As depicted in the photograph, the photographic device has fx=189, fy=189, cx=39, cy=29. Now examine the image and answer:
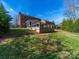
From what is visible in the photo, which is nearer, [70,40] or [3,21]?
[70,40]

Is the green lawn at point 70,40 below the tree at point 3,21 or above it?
below

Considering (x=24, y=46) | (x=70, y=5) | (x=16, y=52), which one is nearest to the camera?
(x=16, y=52)

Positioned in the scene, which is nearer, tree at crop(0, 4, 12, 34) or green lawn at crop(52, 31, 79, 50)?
green lawn at crop(52, 31, 79, 50)

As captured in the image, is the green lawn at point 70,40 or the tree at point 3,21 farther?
the tree at point 3,21

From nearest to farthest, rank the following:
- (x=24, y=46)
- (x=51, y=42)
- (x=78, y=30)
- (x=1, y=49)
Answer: (x=1, y=49), (x=24, y=46), (x=51, y=42), (x=78, y=30)

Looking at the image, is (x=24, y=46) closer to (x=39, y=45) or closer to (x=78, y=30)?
(x=39, y=45)

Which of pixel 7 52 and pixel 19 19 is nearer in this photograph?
pixel 7 52

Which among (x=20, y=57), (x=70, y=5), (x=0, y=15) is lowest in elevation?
(x=20, y=57)

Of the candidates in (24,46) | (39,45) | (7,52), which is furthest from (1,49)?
(39,45)

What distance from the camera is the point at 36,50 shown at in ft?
40.5

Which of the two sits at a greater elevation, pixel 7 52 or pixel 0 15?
pixel 0 15

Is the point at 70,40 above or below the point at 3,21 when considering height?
below

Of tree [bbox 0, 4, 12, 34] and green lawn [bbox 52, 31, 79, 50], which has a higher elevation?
tree [bbox 0, 4, 12, 34]

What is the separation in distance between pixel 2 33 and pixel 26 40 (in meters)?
4.89
